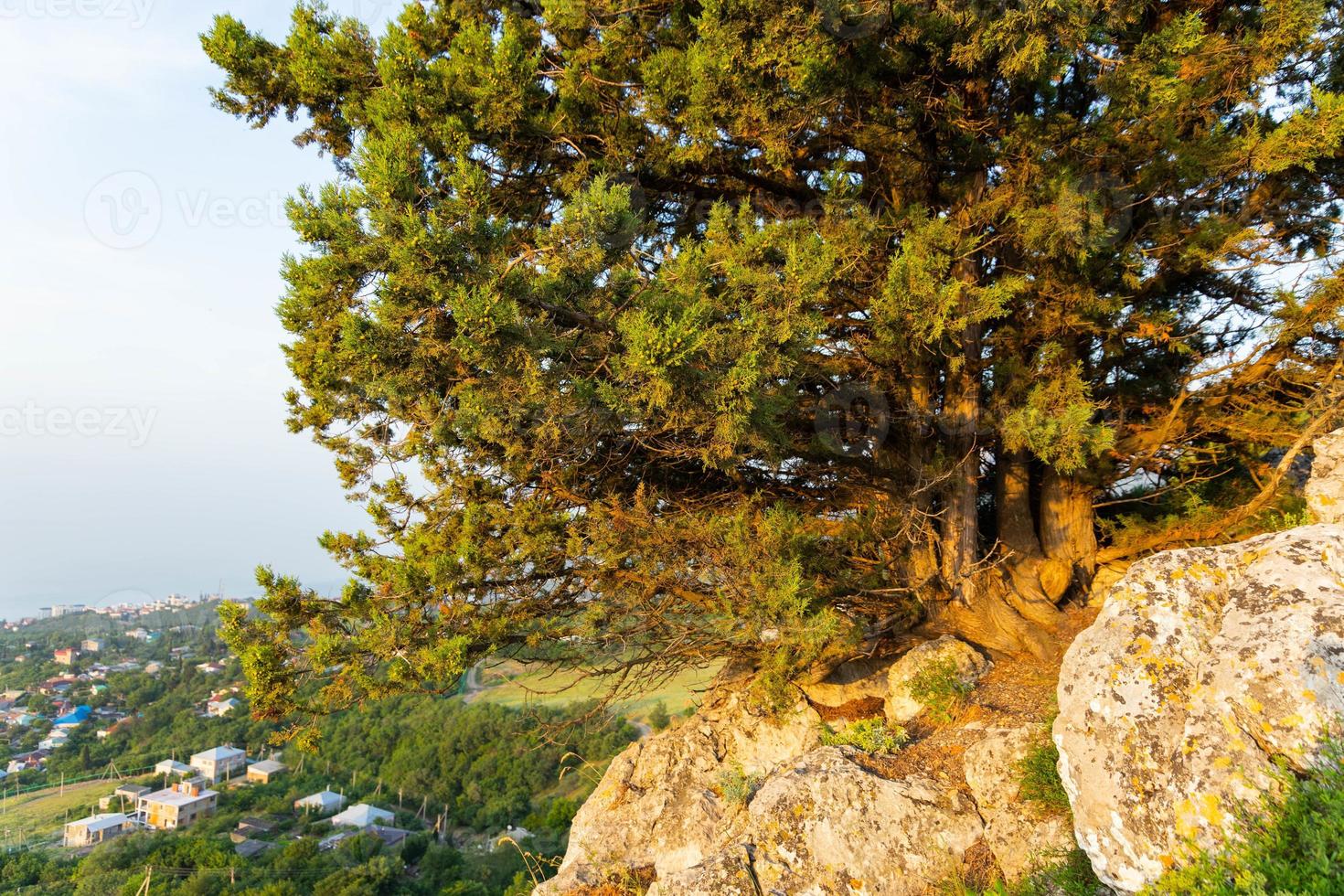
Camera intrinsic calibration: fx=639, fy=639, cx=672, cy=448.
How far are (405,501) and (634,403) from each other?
104 inches

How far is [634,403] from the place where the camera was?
14.5ft

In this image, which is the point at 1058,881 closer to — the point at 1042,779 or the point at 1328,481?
the point at 1042,779

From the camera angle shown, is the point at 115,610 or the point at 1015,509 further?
the point at 115,610

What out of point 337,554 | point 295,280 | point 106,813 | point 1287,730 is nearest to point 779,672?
point 1287,730

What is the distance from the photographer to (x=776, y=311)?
4.38 m

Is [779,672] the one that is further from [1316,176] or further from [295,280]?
[1316,176]

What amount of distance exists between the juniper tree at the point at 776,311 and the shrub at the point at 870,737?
0.75m

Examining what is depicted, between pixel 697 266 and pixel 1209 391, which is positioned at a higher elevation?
pixel 697 266

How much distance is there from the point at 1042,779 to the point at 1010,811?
0.34 m

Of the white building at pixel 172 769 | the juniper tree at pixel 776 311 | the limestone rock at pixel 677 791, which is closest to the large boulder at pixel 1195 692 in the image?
the juniper tree at pixel 776 311

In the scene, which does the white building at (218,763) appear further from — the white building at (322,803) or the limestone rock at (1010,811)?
the limestone rock at (1010,811)

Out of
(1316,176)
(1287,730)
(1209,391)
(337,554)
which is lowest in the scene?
(1287,730)

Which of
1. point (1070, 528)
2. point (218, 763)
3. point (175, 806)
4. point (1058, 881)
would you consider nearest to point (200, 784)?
point (218, 763)

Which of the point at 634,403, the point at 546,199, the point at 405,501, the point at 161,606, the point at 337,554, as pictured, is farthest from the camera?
the point at 161,606
